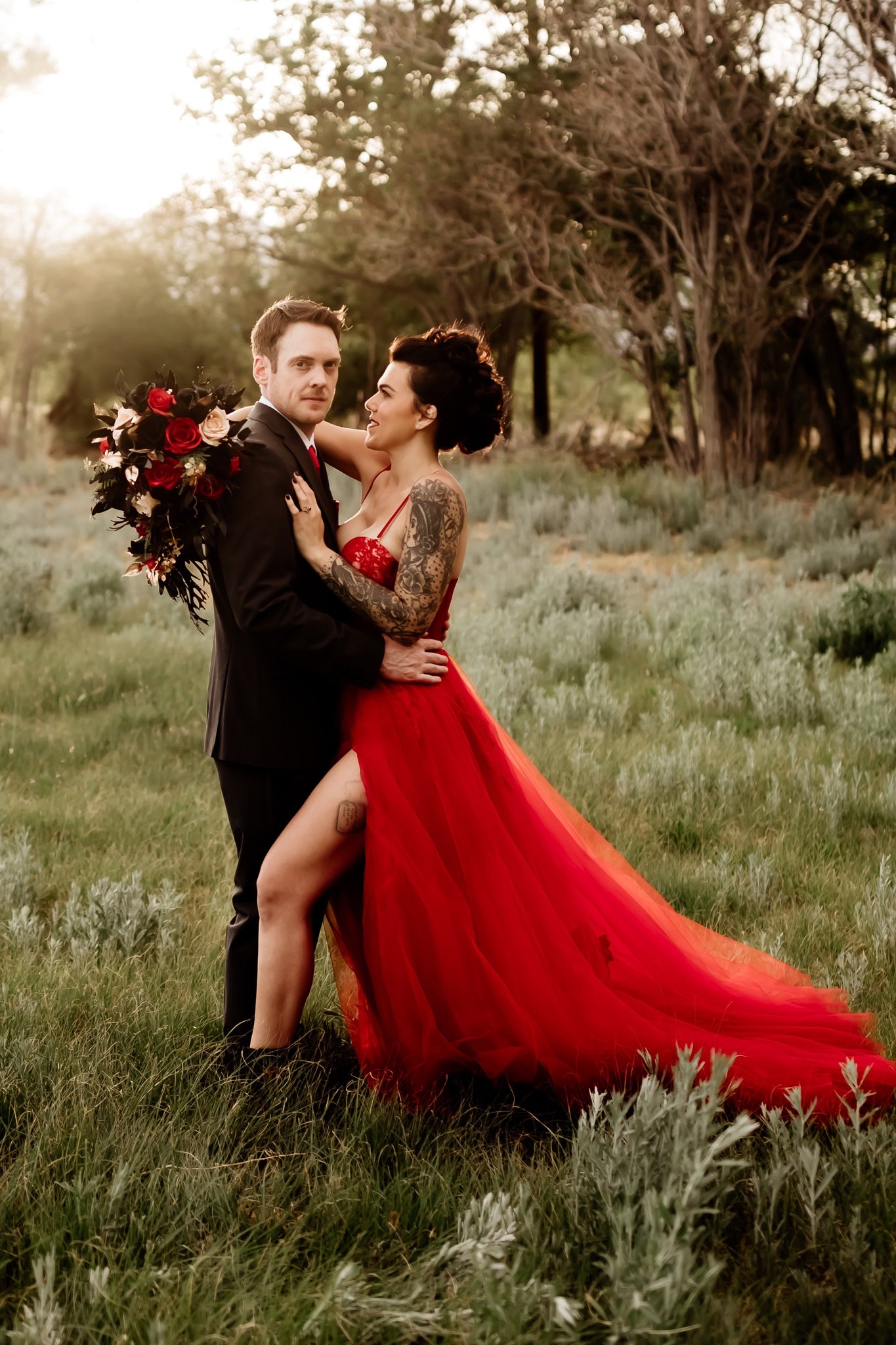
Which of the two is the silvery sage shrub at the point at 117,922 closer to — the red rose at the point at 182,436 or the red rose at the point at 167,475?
the red rose at the point at 167,475

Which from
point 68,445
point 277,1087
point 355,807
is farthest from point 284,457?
point 68,445

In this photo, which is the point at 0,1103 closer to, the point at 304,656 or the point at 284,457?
the point at 304,656

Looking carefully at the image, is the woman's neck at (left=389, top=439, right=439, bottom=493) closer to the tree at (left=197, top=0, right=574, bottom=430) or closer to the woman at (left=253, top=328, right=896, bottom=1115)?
the woman at (left=253, top=328, right=896, bottom=1115)

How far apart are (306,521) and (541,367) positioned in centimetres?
2160

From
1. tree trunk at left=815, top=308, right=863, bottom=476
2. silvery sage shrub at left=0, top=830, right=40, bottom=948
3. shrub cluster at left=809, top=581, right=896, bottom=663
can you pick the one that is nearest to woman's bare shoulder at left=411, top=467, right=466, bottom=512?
silvery sage shrub at left=0, top=830, right=40, bottom=948

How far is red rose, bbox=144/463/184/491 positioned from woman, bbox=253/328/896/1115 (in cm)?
33

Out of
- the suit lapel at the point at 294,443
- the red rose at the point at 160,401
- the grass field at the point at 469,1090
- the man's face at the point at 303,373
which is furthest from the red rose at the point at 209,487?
the grass field at the point at 469,1090

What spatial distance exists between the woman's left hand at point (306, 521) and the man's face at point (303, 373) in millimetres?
234

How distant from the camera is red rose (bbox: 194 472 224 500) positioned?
9.69 feet

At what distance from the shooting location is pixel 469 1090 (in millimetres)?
3285

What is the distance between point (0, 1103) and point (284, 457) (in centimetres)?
195

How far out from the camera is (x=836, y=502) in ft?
41.2

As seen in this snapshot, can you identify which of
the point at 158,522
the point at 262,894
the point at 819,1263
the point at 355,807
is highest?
the point at 158,522

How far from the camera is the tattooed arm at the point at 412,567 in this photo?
10.4 feet
